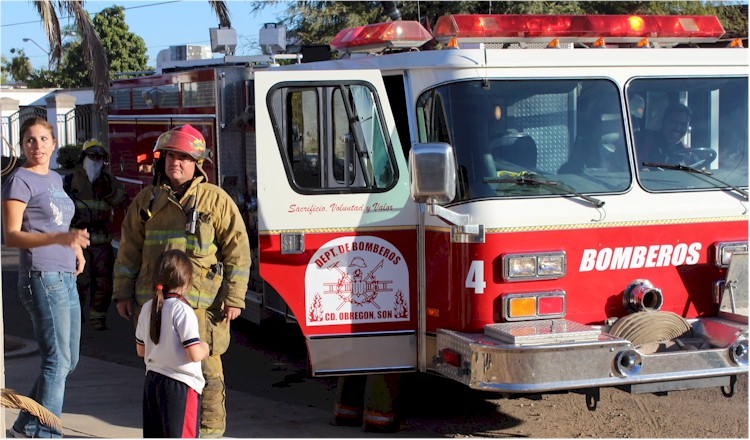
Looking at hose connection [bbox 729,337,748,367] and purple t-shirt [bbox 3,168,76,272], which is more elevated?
purple t-shirt [bbox 3,168,76,272]

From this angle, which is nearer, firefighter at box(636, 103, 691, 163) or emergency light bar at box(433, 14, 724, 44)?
firefighter at box(636, 103, 691, 163)

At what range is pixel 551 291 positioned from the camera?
18.2ft

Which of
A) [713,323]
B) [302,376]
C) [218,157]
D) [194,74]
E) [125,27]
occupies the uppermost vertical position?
[125,27]

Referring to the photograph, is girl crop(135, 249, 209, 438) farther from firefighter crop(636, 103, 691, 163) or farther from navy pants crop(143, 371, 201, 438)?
firefighter crop(636, 103, 691, 163)

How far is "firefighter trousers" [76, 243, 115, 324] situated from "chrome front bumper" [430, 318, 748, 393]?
473 cm

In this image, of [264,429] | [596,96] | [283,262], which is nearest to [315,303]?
[283,262]

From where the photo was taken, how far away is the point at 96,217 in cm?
925

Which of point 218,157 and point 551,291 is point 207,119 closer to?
point 218,157

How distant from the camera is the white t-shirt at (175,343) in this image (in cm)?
454

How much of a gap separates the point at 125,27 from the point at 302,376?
35350 millimetres

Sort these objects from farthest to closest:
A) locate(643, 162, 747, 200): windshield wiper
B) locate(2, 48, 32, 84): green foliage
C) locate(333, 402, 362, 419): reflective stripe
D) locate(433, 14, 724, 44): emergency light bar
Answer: locate(2, 48, 32, 84): green foliage → locate(333, 402, 362, 419): reflective stripe → locate(433, 14, 724, 44): emergency light bar → locate(643, 162, 747, 200): windshield wiper

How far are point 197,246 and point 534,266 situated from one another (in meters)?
1.81

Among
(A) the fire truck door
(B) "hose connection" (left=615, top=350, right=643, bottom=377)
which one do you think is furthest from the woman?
(B) "hose connection" (left=615, top=350, right=643, bottom=377)

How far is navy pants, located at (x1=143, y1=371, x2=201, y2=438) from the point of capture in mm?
4574
